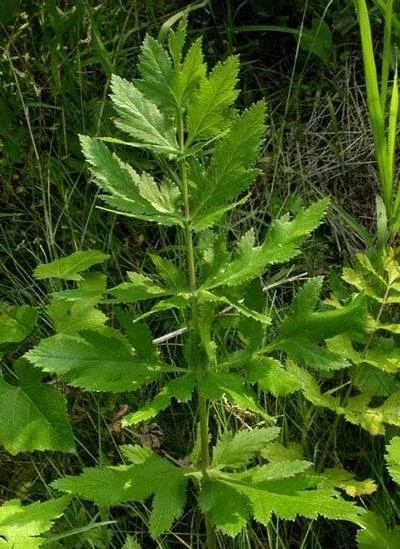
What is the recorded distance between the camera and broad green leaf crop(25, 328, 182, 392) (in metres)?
1.37

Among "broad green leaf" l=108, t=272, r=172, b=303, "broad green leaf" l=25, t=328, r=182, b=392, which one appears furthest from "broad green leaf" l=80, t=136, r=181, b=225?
"broad green leaf" l=25, t=328, r=182, b=392

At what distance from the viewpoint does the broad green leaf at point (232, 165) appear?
135cm

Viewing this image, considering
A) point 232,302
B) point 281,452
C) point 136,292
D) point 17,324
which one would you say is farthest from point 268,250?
point 17,324

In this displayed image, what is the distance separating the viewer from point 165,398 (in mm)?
1360

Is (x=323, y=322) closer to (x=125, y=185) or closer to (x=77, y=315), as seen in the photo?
(x=125, y=185)

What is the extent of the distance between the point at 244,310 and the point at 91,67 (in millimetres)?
1403

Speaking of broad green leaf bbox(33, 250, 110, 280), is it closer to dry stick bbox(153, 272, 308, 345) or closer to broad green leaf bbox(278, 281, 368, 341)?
dry stick bbox(153, 272, 308, 345)

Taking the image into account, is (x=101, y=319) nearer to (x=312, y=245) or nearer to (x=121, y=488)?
(x=121, y=488)

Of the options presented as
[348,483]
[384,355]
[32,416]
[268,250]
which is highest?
[268,250]

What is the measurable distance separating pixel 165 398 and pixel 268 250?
294mm

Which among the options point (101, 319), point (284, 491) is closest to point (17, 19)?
point (101, 319)

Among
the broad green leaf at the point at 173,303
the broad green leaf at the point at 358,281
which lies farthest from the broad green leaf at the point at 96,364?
the broad green leaf at the point at 358,281

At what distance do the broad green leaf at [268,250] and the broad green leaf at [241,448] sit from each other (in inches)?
12.5

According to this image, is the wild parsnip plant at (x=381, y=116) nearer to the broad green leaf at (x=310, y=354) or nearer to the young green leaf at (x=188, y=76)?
the broad green leaf at (x=310, y=354)
